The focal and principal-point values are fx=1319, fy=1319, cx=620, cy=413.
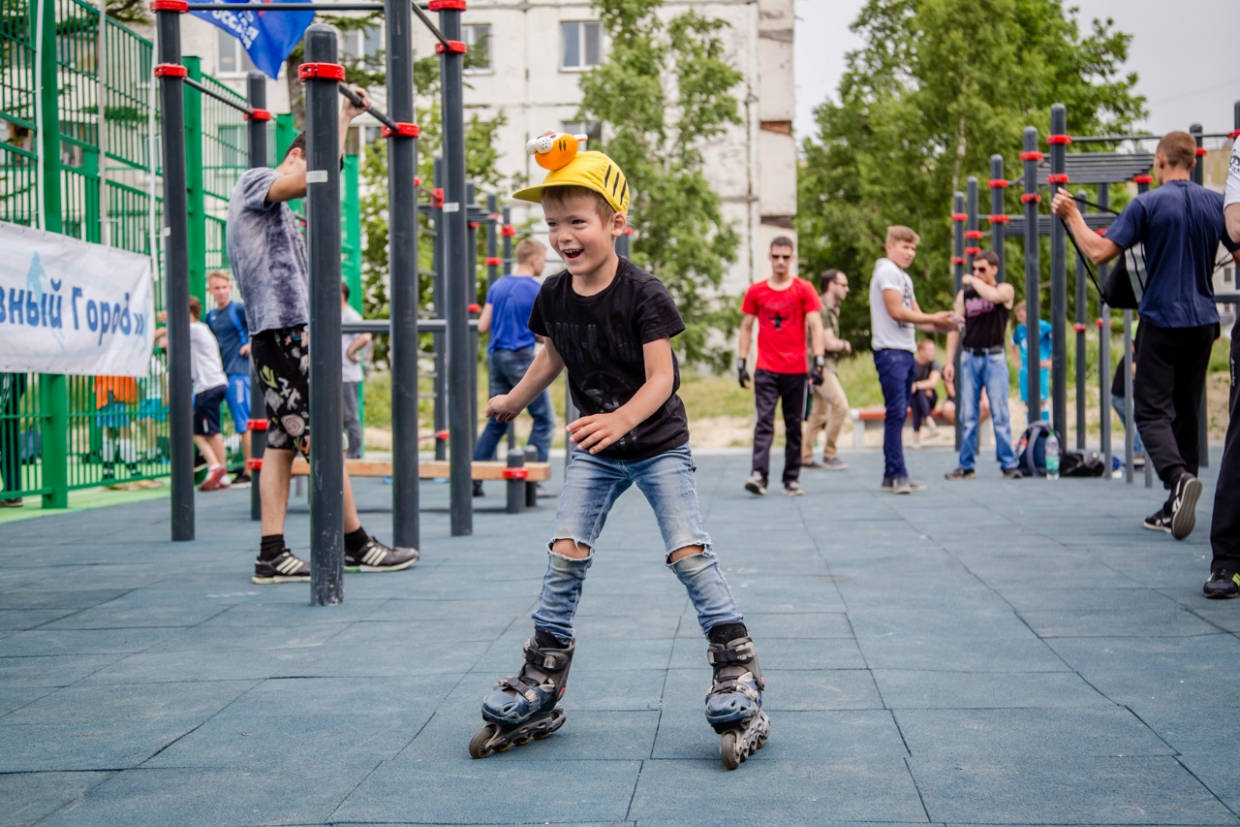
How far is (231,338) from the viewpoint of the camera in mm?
12305

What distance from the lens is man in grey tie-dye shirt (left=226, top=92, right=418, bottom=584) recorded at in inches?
241

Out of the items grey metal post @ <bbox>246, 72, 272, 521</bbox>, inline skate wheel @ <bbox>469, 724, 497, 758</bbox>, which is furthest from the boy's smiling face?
grey metal post @ <bbox>246, 72, 272, 521</bbox>

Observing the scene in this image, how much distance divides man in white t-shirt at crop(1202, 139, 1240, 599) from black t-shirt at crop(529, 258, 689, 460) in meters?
2.85

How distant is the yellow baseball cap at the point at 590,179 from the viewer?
342 centimetres

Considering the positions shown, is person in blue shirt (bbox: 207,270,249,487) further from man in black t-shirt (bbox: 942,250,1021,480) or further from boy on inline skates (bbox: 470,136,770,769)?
boy on inline skates (bbox: 470,136,770,769)

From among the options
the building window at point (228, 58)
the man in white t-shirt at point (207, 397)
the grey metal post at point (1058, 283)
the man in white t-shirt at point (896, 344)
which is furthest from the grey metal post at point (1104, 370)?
the building window at point (228, 58)

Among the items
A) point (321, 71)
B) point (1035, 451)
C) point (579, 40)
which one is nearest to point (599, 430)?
point (321, 71)

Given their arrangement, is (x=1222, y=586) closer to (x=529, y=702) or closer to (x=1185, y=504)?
(x=1185, y=504)

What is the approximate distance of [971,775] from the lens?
3.07 meters

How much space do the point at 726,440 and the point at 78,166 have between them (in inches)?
441

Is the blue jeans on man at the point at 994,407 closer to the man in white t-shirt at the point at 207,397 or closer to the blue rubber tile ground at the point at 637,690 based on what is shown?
the blue rubber tile ground at the point at 637,690

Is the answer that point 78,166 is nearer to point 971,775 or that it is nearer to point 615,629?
point 615,629

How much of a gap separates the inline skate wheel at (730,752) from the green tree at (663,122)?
30.0 metres

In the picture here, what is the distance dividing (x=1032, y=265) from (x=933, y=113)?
27.1m
